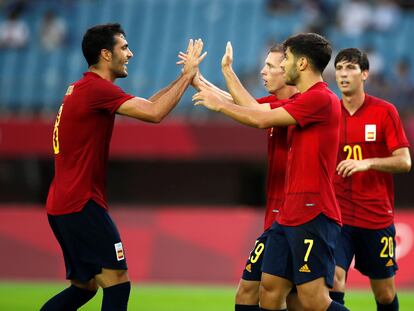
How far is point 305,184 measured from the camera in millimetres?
6988

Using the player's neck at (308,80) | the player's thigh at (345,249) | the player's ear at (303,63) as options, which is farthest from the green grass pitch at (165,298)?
the player's ear at (303,63)

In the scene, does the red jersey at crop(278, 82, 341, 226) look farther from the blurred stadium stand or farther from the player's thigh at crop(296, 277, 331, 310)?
the blurred stadium stand

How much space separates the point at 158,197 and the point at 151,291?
497 centimetres

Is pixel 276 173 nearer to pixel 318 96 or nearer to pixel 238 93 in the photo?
pixel 238 93

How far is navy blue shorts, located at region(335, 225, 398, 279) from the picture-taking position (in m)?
8.78

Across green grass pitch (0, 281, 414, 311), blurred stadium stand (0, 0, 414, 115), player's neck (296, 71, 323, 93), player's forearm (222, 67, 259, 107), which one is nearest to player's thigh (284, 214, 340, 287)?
player's neck (296, 71, 323, 93)

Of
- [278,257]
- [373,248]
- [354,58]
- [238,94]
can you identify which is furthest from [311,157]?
[373,248]

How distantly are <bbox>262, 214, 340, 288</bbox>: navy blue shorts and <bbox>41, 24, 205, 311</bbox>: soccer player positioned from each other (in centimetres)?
125

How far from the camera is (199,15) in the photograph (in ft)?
66.3

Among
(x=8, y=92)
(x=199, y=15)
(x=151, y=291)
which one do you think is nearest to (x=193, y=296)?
(x=151, y=291)

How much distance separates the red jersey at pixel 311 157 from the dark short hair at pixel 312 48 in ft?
0.71

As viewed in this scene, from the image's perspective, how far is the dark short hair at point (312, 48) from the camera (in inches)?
279

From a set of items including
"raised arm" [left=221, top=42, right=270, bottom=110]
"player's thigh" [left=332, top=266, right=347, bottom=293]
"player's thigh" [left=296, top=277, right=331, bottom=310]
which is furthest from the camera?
"player's thigh" [left=332, top=266, right=347, bottom=293]

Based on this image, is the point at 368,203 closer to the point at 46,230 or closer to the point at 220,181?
the point at 46,230
